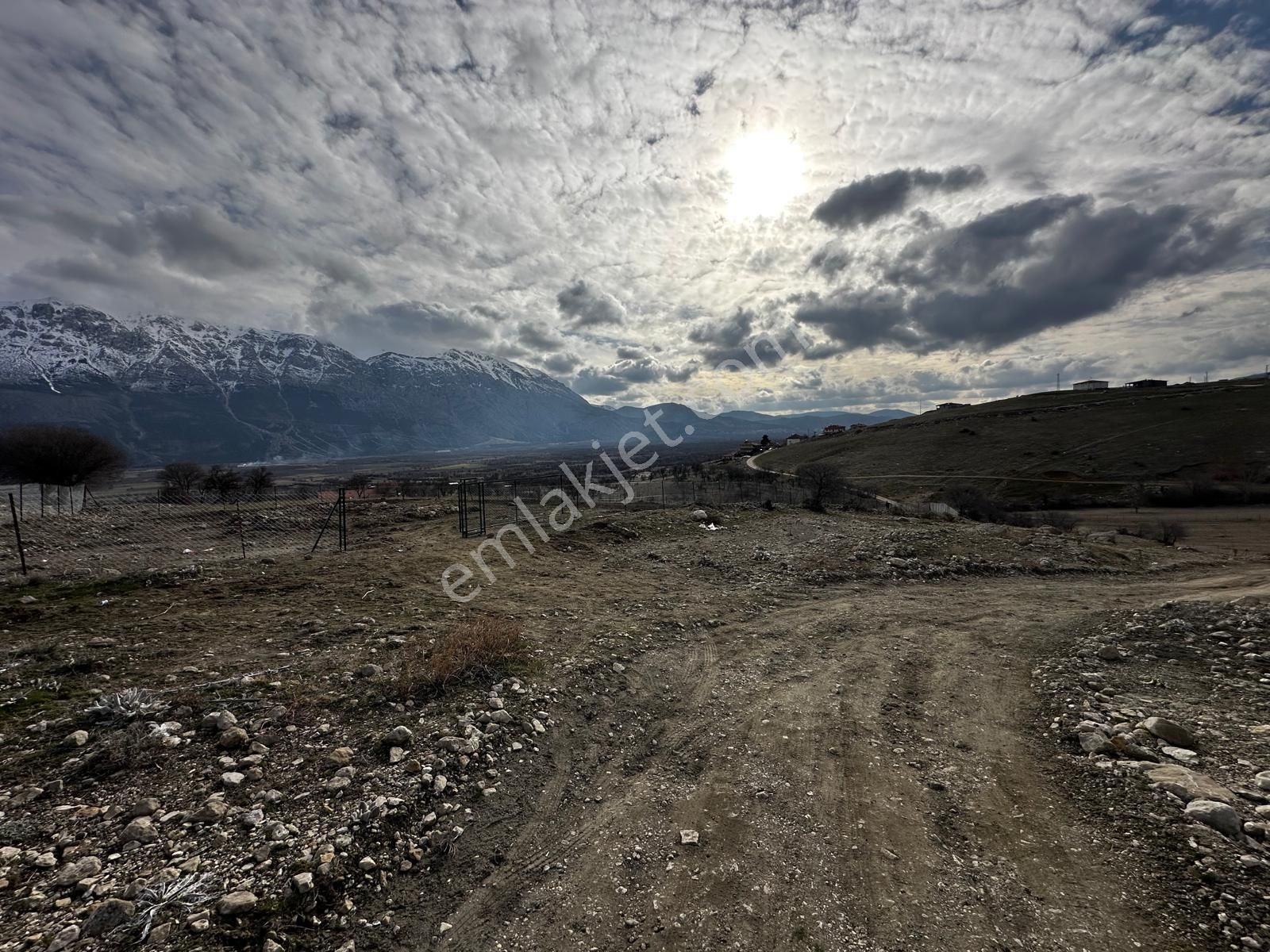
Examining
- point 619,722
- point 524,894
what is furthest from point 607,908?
point 619,722

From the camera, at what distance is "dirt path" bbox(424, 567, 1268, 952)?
332 cm

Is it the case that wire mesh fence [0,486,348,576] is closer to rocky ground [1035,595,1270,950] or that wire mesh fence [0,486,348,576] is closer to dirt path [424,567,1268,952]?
dirt path [424,567,1268,952]

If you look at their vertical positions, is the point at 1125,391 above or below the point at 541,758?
above

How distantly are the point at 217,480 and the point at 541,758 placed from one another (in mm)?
39515

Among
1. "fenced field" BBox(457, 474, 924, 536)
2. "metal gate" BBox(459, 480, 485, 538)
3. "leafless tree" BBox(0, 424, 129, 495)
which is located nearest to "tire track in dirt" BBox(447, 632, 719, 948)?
"metal gate" BBox(459, 480, 485, 538)

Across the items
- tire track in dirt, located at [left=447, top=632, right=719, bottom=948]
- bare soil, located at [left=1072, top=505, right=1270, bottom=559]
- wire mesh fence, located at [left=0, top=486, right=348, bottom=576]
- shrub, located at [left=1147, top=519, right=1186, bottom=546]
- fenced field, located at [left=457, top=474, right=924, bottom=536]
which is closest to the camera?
tire track in dirt, located at [left=447, top=632, right=719, bottom=948]

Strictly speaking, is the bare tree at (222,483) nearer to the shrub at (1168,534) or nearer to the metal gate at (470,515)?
the metal gate at (470,515)

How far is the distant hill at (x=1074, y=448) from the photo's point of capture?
4803 centimetres

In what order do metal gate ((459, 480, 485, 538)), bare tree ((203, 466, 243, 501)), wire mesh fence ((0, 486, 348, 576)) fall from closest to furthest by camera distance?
wire mesh fence ((0, 486, 348, 576))
metal gate ((459, 480, 485, 538))
bare tree ((203, 466, 243, 501))

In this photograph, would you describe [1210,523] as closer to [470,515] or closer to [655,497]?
[655,497]

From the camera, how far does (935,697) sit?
6418 mm

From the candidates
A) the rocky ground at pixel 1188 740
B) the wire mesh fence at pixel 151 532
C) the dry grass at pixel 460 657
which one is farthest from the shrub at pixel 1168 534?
the wire mesh fence at pixel 151 532

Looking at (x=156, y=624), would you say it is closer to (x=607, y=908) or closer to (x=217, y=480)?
(x=607, y=908)

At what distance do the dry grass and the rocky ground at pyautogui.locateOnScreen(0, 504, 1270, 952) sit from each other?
175 mm
